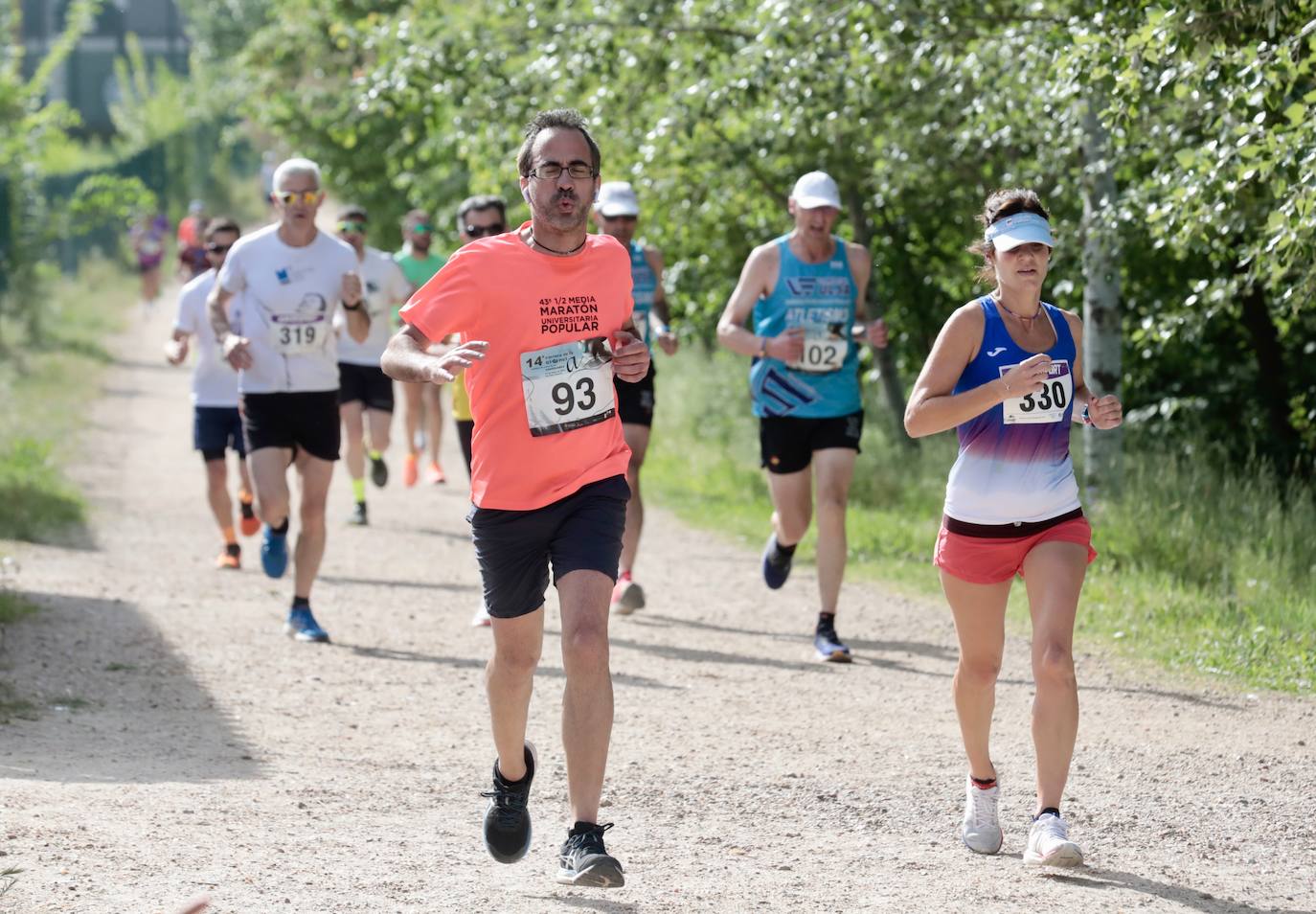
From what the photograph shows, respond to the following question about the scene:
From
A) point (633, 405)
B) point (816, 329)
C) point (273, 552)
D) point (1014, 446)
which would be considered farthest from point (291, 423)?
point (1014, 446)

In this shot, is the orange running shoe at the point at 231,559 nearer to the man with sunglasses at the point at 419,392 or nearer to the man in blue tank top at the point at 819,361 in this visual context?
the man with sunglasses at the point at 419,392

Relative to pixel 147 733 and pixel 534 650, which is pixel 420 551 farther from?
pixel 534 650

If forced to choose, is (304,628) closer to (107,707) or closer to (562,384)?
(107,707)

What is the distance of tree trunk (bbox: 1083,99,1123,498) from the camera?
1144 centimetres

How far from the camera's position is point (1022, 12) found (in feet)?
38.0

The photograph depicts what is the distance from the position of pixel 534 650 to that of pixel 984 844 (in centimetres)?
145

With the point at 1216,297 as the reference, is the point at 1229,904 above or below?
below

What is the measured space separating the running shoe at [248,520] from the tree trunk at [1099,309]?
525 cm

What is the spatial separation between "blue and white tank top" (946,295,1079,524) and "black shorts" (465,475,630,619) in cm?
104

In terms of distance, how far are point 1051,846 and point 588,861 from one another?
133cm

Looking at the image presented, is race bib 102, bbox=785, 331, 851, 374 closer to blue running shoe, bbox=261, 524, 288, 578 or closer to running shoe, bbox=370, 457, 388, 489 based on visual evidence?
blue running shoe, bbox=261, 524, 288, 578

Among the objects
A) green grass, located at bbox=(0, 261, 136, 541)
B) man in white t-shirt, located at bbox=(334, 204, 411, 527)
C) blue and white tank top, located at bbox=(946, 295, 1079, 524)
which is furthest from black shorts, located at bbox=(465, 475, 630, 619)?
man in white t-shirt, located at bbox=(334, 204, 411, 527)

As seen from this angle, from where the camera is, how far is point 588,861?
498 centimetres

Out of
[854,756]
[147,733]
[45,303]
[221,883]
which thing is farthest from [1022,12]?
[45,303]
